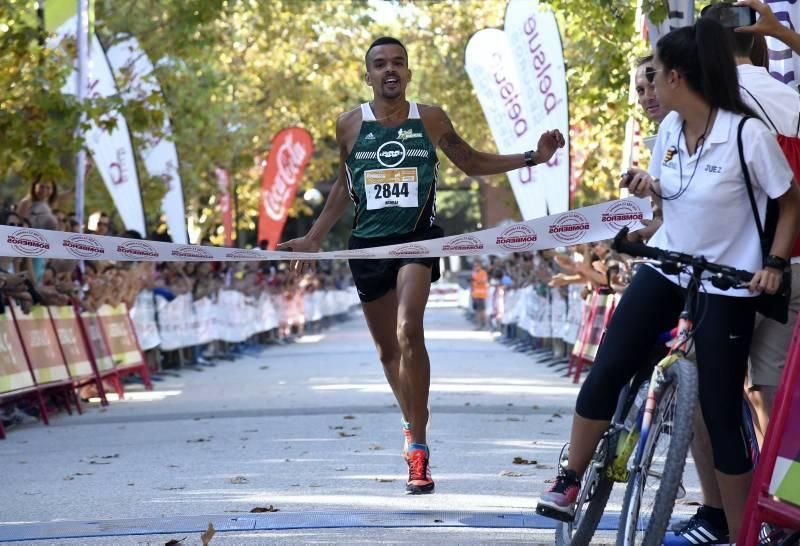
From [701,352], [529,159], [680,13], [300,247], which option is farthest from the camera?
[680,13]

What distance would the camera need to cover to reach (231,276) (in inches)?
1174

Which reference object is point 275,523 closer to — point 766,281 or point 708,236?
point 708,236

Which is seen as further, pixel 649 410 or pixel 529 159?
pixel 529 159

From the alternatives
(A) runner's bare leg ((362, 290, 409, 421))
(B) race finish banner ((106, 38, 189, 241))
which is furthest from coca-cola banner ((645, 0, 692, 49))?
(B) race finish banner ((106, 38, 189, 241))

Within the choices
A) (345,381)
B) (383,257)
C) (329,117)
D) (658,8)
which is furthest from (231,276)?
(383,257)

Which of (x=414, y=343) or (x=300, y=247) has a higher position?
(x=300, y=247)

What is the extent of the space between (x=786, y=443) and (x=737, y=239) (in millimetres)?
695

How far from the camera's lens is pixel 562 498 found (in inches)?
215

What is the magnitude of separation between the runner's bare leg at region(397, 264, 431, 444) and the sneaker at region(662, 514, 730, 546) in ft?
6.59

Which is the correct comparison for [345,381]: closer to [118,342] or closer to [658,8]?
[118,342]

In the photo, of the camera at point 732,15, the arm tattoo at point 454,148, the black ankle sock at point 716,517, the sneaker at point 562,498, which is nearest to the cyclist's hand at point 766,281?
the sneaker at point 562,498

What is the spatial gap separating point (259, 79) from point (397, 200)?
3573cm

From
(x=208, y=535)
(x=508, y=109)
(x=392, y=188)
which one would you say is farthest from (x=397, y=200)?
(x=508, y=109)

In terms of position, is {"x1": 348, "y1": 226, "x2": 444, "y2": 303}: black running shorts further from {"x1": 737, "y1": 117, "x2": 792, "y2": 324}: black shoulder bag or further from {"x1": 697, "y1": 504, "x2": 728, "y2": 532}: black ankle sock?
{"x1": 737, "y1": 117, "x2": 792, "y2": 324}: black shoulder bag
